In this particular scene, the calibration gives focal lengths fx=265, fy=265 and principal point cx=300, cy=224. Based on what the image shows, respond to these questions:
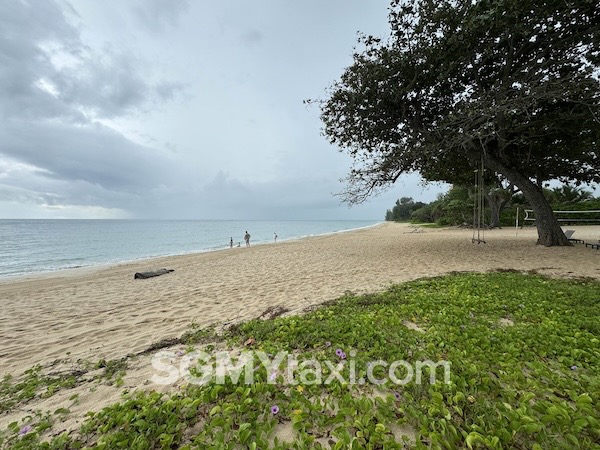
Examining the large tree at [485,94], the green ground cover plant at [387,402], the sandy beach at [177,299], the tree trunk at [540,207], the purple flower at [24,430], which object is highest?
the large tree at [485,94]

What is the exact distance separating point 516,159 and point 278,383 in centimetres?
1619

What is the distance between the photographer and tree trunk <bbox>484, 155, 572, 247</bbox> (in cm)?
1182

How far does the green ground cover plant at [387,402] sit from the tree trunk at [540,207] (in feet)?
34.4

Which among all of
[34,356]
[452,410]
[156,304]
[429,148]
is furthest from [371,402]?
[429,148]

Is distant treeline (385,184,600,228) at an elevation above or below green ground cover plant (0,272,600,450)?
above

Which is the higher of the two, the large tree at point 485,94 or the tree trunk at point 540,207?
the large tree at point 485,94

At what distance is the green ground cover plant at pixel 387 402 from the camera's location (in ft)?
5.80

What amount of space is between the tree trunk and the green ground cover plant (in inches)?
413

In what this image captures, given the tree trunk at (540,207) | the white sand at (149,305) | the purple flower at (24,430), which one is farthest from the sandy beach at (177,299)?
the purple flower at (24,430)

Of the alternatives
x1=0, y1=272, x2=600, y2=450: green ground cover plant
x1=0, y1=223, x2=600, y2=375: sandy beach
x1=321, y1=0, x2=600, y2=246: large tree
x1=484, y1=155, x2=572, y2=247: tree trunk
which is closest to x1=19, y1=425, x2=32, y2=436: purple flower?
x1=0, y1=272, x2=600, y2=450: green ground cover plant

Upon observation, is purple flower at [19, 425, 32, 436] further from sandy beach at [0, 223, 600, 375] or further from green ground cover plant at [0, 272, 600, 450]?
sandy beach at [0, 223, 600, 375]

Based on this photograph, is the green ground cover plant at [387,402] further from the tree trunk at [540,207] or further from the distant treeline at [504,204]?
the distant treeline at [504,204]

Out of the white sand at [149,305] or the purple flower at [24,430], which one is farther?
the white sand at [149,305]

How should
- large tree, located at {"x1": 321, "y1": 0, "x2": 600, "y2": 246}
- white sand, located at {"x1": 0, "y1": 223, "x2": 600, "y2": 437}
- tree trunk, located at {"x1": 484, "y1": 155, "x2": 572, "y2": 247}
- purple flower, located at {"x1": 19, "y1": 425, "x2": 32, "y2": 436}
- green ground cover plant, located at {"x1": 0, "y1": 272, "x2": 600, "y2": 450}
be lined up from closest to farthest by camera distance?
green ground cover plant, located at {"x1": 0, "y1": 272, "x2": 600, "y2": 450}
purple flower, located at {"x1": 19, "y1": 425, "x2": 32, "y2": 436}
white sand, located at {"x1": 0, "y1": 223, "x2": 600, "y2": 437}
large tree, located at {"x1": 321, "y1": 0, "x2": 600, "y2": 246}
tree trunk, located at {"x1": 484, "y1": 155, "x2": 572, "y2": 247}
